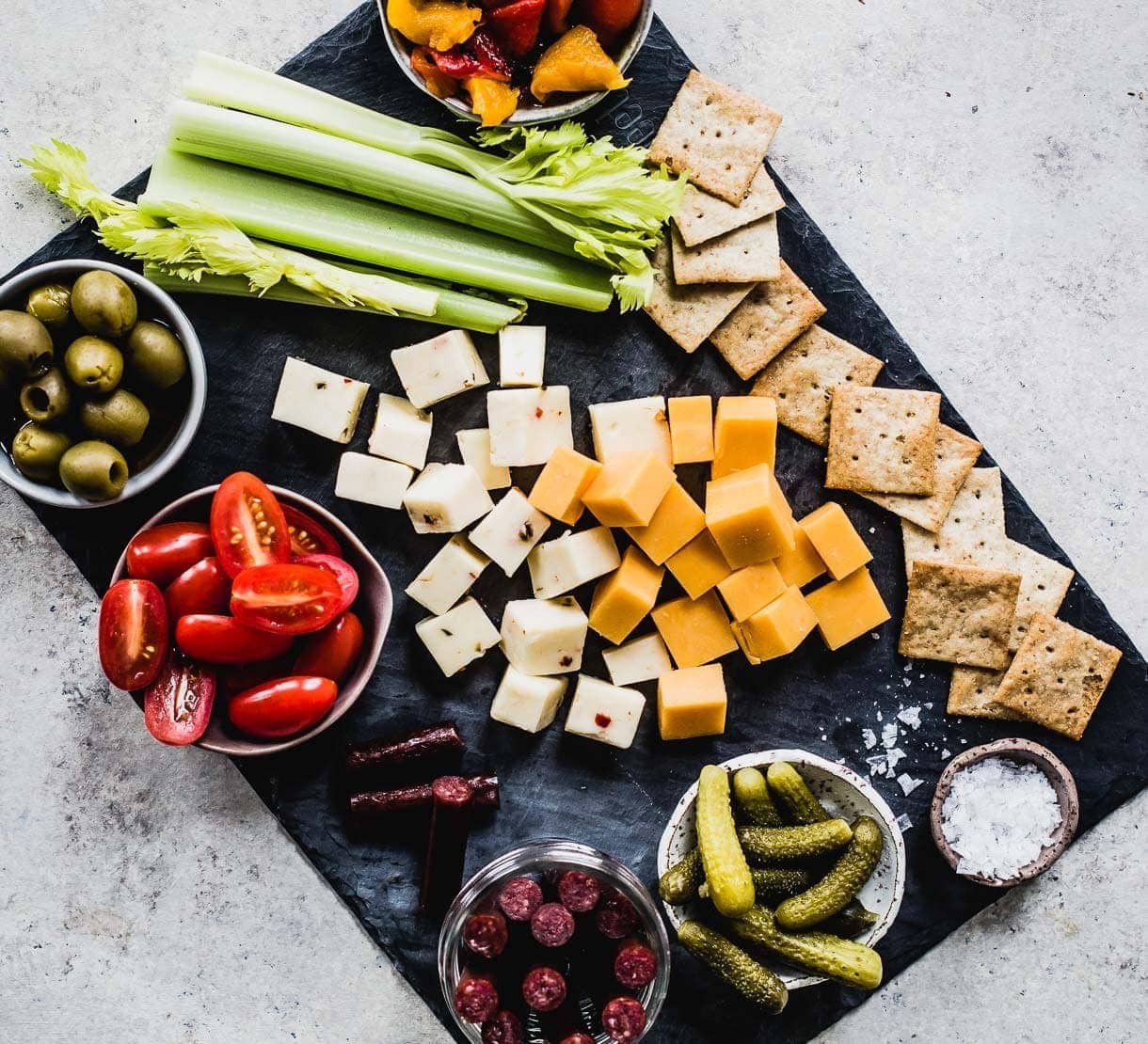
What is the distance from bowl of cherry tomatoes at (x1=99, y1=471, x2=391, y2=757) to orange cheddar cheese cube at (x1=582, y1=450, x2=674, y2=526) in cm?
68

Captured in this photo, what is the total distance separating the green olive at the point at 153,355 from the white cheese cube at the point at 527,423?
34.7 inches

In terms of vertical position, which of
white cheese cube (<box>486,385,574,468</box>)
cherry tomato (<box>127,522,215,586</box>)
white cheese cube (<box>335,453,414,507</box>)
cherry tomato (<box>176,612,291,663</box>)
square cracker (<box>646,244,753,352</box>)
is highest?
square cracker (<box>646,244,753,352</box>)

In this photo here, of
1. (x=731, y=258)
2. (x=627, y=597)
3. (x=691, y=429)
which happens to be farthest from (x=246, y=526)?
(x=731, y=258)

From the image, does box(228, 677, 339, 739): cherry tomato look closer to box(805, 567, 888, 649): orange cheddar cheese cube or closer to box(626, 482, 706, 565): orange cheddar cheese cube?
box(626, 482, 706, 565): orange cheddar cheese cube

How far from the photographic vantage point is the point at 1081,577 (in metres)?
3.23

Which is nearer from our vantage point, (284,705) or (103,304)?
(103,304)

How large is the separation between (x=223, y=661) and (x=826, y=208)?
Answer: 7.59 feet

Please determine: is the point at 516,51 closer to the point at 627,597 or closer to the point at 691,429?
the point at 691,429

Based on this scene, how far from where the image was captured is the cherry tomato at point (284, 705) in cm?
270

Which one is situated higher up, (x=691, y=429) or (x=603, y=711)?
(x=691, y=429)

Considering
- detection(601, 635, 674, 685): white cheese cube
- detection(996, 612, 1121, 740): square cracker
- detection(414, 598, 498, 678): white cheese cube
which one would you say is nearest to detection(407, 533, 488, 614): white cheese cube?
detection(414, 598, 498, 678): white cheese cube

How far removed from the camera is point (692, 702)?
9.74 ft

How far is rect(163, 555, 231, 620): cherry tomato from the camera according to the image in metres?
2.70

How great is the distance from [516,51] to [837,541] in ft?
5.53
